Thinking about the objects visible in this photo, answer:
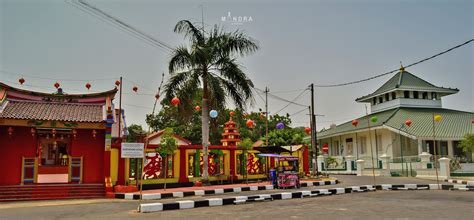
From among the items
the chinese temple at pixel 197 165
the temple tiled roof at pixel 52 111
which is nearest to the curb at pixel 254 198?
the chinese temple at pixel 197 165

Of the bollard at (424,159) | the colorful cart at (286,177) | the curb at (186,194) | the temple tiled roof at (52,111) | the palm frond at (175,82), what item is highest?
the palm frond at (175,82)

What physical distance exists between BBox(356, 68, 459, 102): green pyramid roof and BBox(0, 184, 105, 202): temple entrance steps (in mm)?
26114

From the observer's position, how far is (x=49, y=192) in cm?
1565

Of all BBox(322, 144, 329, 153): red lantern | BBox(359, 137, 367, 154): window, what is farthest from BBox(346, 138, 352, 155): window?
BBox(322, 144, 329, 153): red lantern

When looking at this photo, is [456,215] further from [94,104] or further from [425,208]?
[94,104]

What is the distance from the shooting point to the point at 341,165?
33531 mm

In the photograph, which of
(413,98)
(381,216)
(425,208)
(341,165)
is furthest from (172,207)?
(413,98)

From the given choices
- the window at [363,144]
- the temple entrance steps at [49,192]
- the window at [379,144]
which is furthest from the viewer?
the window at [363,144]

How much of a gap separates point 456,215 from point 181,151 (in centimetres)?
1328

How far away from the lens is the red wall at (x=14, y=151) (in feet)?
54.3

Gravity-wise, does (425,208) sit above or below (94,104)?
below

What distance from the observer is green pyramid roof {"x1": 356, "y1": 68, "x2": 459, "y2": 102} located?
33219 millimetres

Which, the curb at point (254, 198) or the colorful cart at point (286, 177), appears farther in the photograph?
the colorful cart at point (286, 177)

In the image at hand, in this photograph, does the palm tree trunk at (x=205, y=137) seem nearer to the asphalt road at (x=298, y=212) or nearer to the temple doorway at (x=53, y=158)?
the temple doorway at (x=53, y=158)
